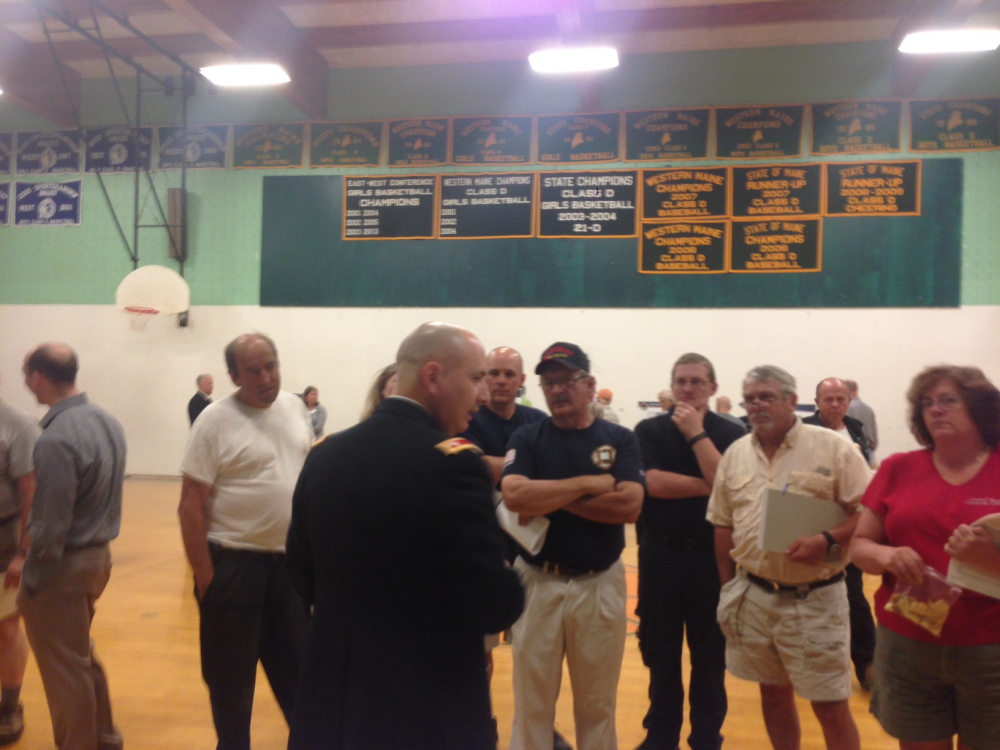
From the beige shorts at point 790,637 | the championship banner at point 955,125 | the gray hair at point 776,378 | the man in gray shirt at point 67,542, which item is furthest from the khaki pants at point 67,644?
the championship banner at point 955,125

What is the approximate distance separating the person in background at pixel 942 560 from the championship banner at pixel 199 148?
1086 cm

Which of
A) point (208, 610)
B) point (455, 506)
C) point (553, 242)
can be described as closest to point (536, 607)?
point (208, 610)

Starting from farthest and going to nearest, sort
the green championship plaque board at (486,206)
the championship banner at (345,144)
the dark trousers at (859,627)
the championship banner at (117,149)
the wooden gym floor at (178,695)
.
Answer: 1. the championship banner at (117,149)
2. the championship banner at (345,144)
3. the green championship plaque board at (486,206)
4. the dark trousers at (859,627)
5. the wooden gym floor at (178,695)

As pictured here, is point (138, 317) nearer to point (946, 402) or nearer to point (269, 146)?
point (269, 146)

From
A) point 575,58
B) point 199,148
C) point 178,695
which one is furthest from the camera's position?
point 199,148

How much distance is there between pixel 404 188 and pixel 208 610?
28.5ft

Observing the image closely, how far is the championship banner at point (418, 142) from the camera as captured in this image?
34.4 ft

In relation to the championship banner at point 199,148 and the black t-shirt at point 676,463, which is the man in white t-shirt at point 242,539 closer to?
the black t-shirt at point 676,463

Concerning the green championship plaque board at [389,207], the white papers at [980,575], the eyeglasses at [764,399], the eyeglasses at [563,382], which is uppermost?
the green championship plaque board at [389,207]

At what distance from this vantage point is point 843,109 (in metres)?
9.52

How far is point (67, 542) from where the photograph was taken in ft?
8.86

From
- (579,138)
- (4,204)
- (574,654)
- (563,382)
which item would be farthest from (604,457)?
(4,204)

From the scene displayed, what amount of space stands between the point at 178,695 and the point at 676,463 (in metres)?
2.76

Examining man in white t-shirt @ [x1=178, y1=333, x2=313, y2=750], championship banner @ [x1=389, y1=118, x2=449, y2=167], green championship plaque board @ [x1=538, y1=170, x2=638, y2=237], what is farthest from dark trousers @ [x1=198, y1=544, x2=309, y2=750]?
championship banner @ [x1=389, y1=118, x2=449, y2=167]
